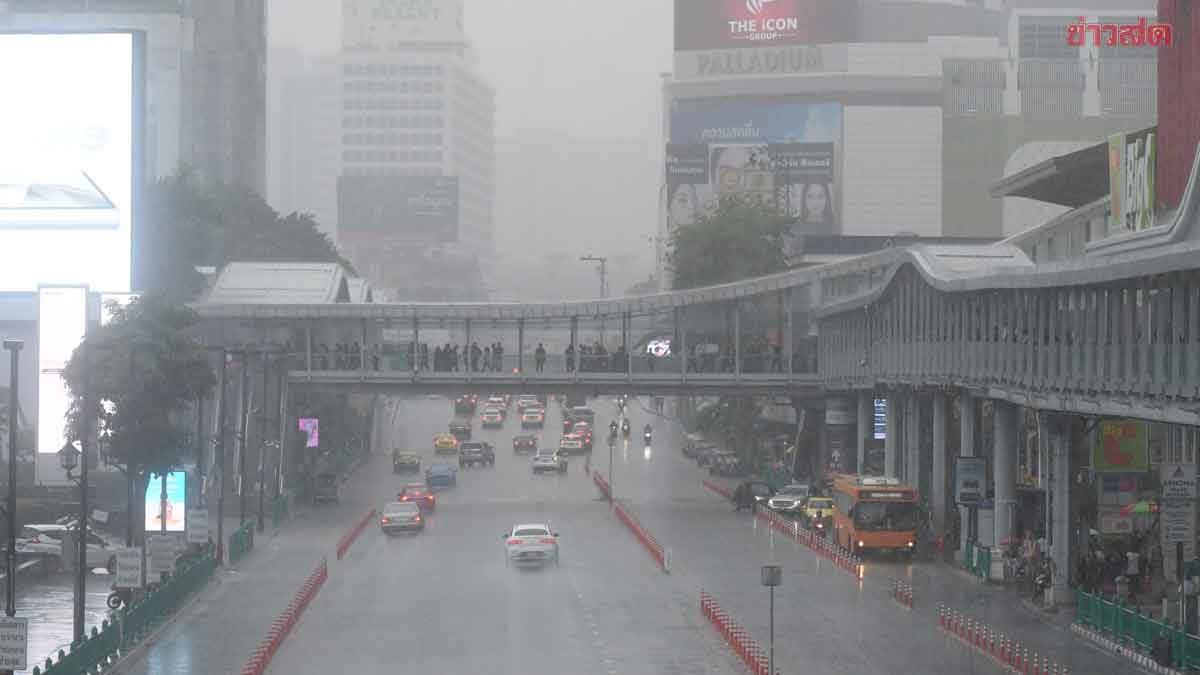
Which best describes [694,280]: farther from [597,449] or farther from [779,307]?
[779,307]

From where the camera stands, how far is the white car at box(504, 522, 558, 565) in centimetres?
5834

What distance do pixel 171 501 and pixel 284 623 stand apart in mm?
Result: 17297

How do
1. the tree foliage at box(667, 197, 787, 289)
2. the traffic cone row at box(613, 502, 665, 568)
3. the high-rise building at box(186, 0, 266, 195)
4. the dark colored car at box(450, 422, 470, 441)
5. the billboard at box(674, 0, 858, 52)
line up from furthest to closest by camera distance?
1. the high-rise building at box(186, 0, 266, 195)
2. the billboard at box(674, 0, 858, 52)
3. the dark colored car at box(450, 422, 470, 441)
4. the tree foliage at box(667, 197, 787, 289)
5. the traffic cone row at box(613, 502, 665, 568)

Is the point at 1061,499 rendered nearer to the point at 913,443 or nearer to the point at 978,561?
the point at 978,561

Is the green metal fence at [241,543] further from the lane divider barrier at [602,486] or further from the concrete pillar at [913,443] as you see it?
the lane divider barrier at [602,486]

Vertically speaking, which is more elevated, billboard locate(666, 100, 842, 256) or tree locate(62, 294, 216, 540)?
billboard locate(666, 100, 842, 256)

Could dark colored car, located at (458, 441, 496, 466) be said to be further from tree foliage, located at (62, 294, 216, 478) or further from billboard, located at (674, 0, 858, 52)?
billboard, located at (674, 0, 858, 52)

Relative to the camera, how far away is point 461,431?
135625 millimetres

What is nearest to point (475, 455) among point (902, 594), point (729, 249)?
point (729, 249)

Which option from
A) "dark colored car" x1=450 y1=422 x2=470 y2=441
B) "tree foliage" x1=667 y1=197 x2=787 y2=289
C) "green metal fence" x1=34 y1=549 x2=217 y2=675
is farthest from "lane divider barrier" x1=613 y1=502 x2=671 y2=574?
"dark colored car" x1=450 y1=422 x2=470 y2=441

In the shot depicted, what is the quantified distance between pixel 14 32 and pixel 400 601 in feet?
134

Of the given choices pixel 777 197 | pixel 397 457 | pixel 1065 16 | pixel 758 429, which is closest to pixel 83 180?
pixel 397 457

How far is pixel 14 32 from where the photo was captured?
80062 mm

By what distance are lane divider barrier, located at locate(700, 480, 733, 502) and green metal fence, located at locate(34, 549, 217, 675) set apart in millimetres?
38601
